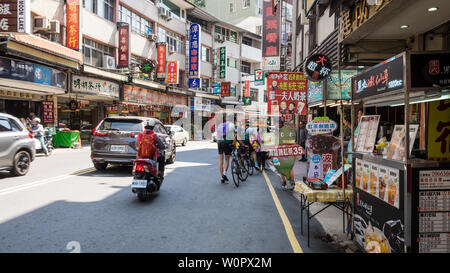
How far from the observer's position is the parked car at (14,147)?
869 cm

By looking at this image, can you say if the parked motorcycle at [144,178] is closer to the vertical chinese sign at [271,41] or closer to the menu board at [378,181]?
the menu board at [378,181]

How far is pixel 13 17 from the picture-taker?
1218cm

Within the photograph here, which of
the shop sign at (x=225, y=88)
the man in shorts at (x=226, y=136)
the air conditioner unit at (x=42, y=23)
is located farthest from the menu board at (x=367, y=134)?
the shop sign at (x=225, y=88)

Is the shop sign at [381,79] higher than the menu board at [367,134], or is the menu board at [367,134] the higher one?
the shop sign at [381,79]

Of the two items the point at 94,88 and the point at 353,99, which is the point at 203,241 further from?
the point at 94,88

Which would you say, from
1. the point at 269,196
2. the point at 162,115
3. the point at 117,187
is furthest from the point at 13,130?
the point at 162,115

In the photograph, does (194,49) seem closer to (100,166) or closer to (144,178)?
(100,166)

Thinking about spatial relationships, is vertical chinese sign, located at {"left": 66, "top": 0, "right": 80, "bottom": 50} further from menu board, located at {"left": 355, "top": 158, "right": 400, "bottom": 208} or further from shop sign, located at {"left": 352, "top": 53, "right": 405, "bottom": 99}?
menu board, located at {"left": 355, "top": 158, "right": 400, "bottom": 208}

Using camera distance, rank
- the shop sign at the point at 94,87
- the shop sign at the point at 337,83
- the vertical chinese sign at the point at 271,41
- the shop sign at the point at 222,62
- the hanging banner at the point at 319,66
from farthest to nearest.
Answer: the shop sign at the point at 222,62, the vertical chinese sign at the point at 271,41, the shop sign at the point at 94,87, the shop sign at the point at 337,83, the hanging banner at the point at 319,66

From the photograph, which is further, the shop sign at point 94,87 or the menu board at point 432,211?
the shop sign at point 94,87

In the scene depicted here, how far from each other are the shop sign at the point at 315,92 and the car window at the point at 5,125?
10367 millimetres

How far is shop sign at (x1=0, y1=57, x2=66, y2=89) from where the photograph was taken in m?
14.3

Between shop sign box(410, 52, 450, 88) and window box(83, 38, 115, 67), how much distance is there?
69.4ft

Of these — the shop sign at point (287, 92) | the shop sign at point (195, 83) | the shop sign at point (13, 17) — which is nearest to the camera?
the shop sign at point (13, 17)
